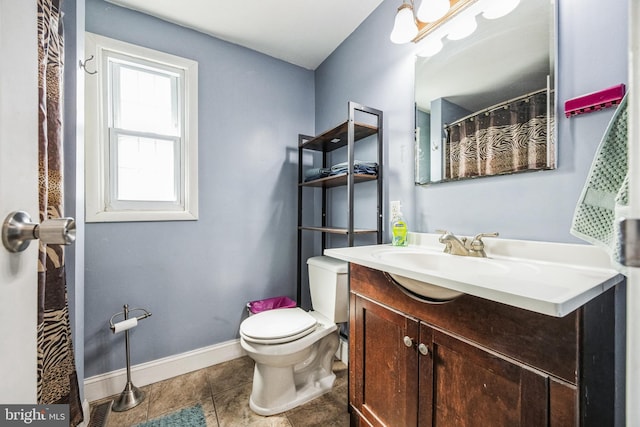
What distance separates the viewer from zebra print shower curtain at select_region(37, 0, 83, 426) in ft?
2.85

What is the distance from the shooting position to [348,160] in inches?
58.4

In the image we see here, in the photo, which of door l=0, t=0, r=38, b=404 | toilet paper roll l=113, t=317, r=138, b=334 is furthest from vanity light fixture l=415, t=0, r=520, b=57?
toilet paper roll l=113, t=317, r=138, b=334

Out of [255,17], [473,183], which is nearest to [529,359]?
[473,183]

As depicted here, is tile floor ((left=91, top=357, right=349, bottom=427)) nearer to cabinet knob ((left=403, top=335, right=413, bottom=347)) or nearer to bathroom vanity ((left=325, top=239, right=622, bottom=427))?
bathroom vanity ((left=325, top=239, right=622, bottom=427))

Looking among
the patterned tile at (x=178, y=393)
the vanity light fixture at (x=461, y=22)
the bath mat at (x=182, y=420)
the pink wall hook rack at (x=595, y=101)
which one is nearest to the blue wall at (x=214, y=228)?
the patterned tile at (x=178, y=393)

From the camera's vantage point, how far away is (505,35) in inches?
42.0

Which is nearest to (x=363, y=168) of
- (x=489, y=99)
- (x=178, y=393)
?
(x=489, y=99)

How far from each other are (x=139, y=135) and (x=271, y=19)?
118 centimetres

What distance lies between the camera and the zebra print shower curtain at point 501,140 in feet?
3.16

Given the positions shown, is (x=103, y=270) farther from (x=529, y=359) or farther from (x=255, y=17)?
(x=529, y=359)

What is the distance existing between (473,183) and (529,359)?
775 mm

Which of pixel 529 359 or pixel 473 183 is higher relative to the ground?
pixel 473 183

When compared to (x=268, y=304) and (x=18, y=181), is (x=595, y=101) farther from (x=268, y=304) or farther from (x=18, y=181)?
(x=268, y=304)

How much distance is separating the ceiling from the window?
0.27m
